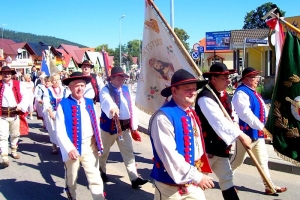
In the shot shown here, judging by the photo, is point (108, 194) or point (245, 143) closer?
point (245, 143)

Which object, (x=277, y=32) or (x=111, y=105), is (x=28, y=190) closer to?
(x=111, y=105)

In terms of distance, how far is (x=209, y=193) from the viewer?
17.6 feet

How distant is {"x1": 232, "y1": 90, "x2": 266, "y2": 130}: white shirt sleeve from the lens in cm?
480

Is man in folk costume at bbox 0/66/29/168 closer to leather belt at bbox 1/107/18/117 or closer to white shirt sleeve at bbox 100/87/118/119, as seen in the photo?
leather belt at bbox 1/107/18/117

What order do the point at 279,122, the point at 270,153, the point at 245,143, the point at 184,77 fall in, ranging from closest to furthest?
the point at 184,77 → the point at 245,143 → the point at 279,122 → the point at 270,153

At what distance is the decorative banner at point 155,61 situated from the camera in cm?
509

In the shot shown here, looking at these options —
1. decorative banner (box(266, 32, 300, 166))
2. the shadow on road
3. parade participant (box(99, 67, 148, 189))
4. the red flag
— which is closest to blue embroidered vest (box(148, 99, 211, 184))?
decorative banner (box(266, 32, 300, 166))

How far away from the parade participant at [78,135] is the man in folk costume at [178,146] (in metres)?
1.53

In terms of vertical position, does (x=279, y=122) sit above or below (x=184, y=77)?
below

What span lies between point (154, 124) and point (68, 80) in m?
1.89

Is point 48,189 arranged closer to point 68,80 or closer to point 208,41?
point 68,80

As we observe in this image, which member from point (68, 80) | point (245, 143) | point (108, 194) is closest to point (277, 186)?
point (245, 143)

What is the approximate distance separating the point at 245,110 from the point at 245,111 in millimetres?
18

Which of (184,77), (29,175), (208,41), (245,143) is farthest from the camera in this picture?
(208,41)
